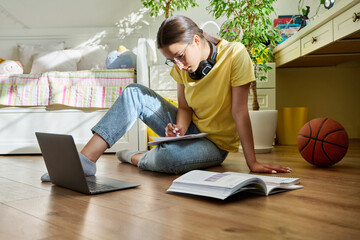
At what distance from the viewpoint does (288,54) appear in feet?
9.39

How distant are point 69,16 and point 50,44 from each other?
352 millimetres

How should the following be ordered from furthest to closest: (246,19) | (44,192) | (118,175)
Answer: (246,19) → (118,175) → (44,192)

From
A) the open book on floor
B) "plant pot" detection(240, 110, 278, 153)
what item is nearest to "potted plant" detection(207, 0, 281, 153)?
"plant pot" detection(240, 110, 278, 153)

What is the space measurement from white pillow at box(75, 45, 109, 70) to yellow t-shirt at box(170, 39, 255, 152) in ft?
5.37

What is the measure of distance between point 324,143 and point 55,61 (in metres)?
2.31

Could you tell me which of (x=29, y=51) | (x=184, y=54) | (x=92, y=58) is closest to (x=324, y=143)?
(x=184, y=54)

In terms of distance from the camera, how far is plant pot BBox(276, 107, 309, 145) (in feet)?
10.1

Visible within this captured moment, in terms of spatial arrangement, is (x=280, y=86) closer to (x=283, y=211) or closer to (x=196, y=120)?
(x=196, y=120)

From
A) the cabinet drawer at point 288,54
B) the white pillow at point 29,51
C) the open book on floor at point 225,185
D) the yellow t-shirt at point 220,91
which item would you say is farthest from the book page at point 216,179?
the white pillow at point 29,51

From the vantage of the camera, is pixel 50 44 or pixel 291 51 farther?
pixel 50 44

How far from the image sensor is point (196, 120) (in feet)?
5.99

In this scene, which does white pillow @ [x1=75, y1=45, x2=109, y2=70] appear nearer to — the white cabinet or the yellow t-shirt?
the white cabinet

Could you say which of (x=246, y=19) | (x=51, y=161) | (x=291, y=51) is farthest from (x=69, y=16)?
(x=51, y=161)

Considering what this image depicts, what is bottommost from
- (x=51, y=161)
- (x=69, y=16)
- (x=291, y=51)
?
(x=51, y=161)
